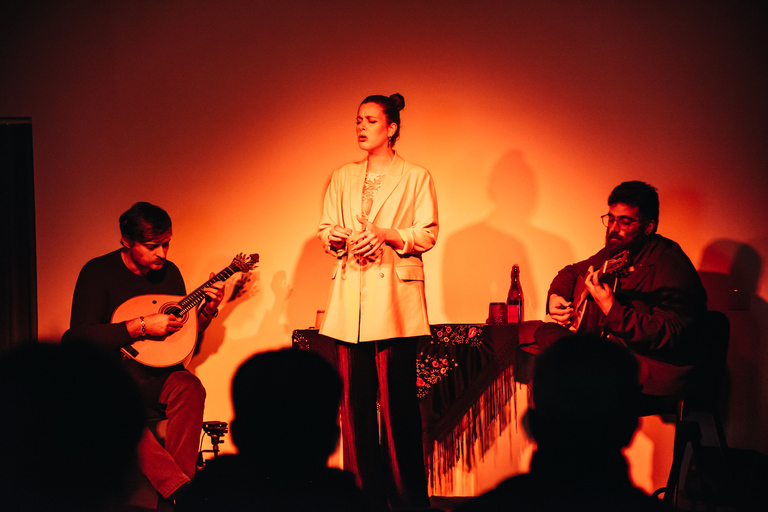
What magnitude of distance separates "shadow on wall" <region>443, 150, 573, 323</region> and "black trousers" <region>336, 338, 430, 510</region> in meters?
1.10

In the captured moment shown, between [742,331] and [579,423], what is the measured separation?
124cm

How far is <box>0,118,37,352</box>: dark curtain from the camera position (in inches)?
150

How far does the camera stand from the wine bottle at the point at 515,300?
3.16 meters

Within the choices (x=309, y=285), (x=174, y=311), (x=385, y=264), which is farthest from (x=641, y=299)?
(x=174, y=311)

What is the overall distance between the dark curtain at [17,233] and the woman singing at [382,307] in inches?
97.4

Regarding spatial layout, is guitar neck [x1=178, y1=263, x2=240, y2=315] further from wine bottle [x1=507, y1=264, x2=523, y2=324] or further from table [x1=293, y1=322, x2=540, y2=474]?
wine bottle [x1=507, y1=264, x2=523, y2=324]

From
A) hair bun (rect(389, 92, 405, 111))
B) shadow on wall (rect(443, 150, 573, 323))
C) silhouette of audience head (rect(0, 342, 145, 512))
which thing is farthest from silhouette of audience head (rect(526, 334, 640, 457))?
silhouette of audience head (rect(0, 342, 145, 512))

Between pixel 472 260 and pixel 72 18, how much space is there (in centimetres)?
297

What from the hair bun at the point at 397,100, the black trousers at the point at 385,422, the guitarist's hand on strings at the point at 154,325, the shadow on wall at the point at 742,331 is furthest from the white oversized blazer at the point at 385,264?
the shadow on wall at the point at 742,331

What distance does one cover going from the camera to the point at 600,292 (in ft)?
8.39

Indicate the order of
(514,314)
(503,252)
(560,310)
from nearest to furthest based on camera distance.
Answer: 1. (560,310)
2. (514,314)
3. (503,252)

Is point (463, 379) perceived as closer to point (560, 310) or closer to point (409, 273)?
point (560, 310)

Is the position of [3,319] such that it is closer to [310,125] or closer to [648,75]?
[310,125]

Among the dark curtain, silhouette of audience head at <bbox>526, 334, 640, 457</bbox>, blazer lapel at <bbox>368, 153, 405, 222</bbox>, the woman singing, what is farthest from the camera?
the dark curtain
